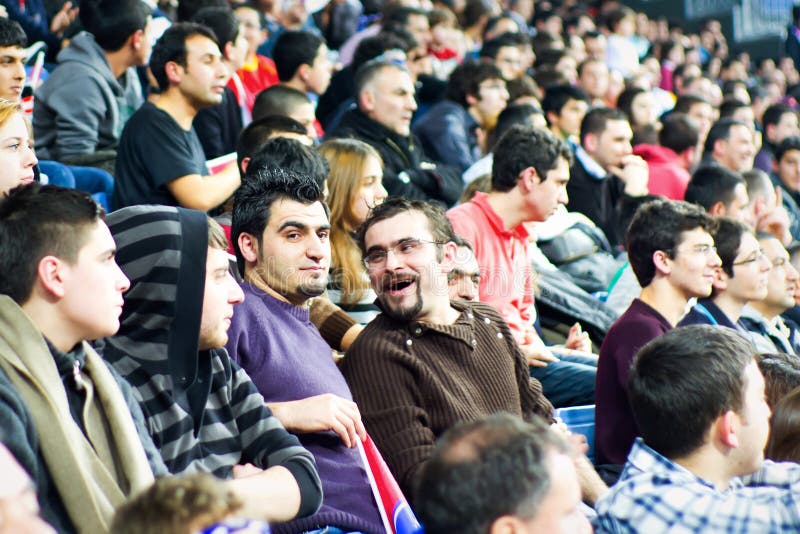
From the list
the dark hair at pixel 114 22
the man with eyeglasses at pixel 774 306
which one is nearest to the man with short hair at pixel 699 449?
the man with eyeglasses at pixel 774 306

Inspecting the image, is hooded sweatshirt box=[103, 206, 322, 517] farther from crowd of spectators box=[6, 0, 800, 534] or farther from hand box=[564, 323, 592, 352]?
hand box=[564, 323, 592, 352]

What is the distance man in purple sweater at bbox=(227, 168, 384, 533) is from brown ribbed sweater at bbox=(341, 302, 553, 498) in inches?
4.4

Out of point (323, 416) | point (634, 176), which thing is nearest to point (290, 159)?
point (323, 416)

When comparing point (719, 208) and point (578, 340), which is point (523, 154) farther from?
point (719, 208)

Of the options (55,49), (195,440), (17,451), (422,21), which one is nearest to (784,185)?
(422,21)

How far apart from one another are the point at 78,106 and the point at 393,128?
1.64 m

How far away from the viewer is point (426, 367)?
3.14 meters

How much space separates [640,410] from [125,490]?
4.18ft

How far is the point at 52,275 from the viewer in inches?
85.9

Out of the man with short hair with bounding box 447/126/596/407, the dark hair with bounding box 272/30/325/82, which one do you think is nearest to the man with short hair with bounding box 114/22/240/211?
the man with short hair with bounding box 447/126/596/407

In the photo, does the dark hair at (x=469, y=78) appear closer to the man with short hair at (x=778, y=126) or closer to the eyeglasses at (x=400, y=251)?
the man with short hair at (x=778, y=126)

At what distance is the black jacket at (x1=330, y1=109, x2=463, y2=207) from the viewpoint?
5.50 m

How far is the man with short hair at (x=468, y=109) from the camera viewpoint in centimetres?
691

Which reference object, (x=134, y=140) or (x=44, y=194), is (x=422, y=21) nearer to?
(x=134, y=140)
